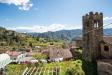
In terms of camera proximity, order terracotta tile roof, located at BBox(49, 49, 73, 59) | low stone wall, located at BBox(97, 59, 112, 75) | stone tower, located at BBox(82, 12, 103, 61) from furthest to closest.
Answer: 1. terracotta tile roof, located at BBox(49, 49, 73, 59)
2. stone tower, located at BBox(82, 12, 103, 61)
3. low stone wall, located at BBox(97, 59, 112, 75)

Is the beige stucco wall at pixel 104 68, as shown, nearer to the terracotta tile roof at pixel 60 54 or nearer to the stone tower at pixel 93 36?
the stone tower at pixel 93 36

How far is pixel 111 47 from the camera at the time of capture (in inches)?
1676

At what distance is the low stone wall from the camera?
38750 millimetres

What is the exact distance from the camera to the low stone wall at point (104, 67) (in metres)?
38.8

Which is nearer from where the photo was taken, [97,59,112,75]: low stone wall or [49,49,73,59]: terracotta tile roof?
[97,59,112,75]: low stone wall

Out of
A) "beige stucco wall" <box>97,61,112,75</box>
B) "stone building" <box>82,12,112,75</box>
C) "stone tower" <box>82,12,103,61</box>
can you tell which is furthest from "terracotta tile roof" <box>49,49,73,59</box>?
"beige stucco wall" <box>97,61,112,75</box>

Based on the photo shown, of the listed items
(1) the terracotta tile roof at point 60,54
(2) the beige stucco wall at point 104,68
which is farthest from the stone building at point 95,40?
(1) the terracotta tile roof at point 60,54

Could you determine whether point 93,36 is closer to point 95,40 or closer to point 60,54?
point 95,40

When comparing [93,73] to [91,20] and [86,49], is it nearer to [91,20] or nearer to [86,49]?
[86,49]

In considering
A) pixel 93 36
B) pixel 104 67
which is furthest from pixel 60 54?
pixel 104 67

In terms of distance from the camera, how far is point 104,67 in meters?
40.0

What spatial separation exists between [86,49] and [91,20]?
599 cm

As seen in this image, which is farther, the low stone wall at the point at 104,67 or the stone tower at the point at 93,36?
the stone tower at the point at 93,36

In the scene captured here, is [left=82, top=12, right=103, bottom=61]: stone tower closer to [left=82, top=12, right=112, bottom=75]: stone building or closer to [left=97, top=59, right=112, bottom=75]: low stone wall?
[left=82, top=12, right=112, bottom=75]: stone building
